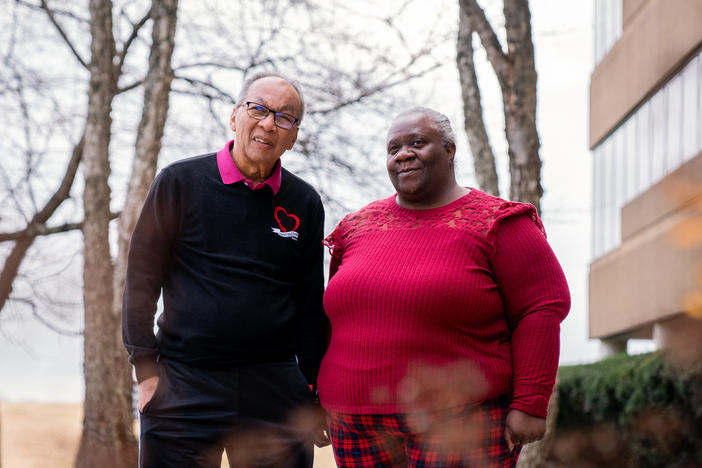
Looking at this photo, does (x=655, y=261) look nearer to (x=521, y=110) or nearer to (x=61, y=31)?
(x=521, y=110)

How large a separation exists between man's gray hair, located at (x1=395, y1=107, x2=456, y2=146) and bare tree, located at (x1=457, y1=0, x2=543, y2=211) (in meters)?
3.31

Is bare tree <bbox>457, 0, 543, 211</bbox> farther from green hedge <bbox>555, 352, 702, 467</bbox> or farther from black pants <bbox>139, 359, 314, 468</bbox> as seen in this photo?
black pants <bbox>139, 359, 314, 468</bbox>

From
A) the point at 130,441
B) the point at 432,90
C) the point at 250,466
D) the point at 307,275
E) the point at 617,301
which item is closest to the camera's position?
the point at 250,466

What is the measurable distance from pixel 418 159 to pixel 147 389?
4.66 ft

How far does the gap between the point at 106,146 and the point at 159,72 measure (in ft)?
3.67

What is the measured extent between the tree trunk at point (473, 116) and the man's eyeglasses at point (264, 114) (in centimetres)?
443

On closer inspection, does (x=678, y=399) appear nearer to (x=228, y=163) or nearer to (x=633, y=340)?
(x=228, y=163)

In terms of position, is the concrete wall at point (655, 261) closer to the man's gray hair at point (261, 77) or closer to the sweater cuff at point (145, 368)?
the man's gray hair at point (261, 77)

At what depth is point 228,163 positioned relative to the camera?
10.5 ft

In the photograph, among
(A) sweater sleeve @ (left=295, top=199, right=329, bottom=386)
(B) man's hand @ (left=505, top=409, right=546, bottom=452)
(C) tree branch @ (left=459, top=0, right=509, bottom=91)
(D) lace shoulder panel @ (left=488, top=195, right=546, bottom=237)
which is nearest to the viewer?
(B) man's hand @ (left=505, top=409, right=546, bottom=452)

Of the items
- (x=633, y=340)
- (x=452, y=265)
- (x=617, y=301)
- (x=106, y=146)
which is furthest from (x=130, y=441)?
(x=633, y=340)

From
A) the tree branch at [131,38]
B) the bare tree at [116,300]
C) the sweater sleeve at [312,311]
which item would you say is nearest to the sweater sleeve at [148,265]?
the sweater sleeve at [312,311]

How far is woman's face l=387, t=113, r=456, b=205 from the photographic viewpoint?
300 centimetres

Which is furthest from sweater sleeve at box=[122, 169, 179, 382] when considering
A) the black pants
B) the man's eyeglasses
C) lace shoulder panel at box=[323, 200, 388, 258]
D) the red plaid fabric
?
the red plaid fabric
